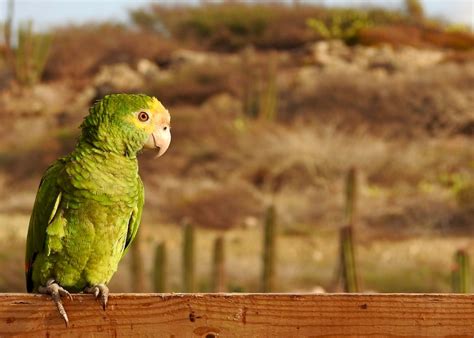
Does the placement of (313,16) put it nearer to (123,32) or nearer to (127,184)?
(123,32)

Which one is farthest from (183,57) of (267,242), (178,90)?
(267,242)

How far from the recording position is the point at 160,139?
10.9 ft

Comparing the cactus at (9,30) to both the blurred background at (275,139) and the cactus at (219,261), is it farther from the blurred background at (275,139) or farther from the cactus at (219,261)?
the cactus at (219,261)

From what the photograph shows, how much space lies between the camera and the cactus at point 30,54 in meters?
28.1

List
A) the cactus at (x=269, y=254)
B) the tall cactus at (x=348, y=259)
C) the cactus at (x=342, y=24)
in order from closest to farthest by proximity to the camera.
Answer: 1. the tall cactus at (x=348, y=259)
2. the cactus at (x=269, y=254)
3. the cactus at (x=342, y=24)

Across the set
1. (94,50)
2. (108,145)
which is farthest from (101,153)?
(94,50)

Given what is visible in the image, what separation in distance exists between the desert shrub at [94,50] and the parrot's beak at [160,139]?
32.3m

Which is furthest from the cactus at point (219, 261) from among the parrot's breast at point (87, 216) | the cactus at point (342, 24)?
the cactus at point (342, 24)

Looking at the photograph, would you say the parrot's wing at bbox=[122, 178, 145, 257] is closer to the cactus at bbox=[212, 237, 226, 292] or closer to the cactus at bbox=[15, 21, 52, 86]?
the cactus at bbox=[212, 237, 226, 292]

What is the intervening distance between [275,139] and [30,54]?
13.3m

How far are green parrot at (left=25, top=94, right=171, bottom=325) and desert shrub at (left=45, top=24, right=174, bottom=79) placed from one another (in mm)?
32304

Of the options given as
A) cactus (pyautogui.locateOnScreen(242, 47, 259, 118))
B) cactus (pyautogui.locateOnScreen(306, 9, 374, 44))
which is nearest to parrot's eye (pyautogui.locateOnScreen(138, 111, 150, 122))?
cactus (pyautogui.locateOnScreen(242, 47, 259, 118))

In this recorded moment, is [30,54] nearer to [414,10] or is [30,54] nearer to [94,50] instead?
[94,50]

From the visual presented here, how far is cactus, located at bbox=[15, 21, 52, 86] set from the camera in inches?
1107
